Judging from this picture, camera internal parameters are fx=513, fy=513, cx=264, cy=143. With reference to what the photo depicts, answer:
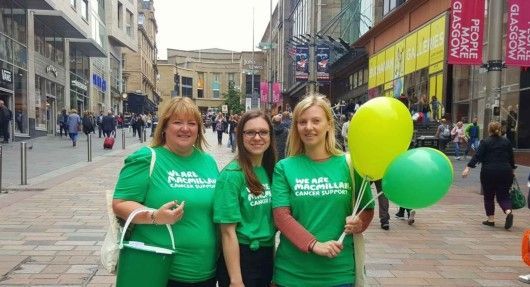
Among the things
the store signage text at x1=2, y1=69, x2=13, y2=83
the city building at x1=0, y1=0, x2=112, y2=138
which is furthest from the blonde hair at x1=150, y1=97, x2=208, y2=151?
the store signage text at x1=2, y1=69, x2=13, y2=83

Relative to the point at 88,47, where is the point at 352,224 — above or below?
below

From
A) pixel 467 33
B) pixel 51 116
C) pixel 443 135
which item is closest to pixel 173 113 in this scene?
pixel 467 33

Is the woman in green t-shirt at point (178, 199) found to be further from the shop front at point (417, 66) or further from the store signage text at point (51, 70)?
the store signage text at point (51, 70)

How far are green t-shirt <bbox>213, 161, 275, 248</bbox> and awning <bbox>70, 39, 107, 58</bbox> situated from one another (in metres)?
34.3

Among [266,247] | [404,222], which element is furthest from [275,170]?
[404,222]

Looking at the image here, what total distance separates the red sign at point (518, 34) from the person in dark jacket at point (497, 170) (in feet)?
16.7

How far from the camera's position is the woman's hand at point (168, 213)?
2297 mm

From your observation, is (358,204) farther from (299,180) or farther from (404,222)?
(404,222)

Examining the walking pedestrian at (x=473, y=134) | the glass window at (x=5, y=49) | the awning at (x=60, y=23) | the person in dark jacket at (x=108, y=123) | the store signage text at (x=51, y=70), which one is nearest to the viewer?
the walking pedestrian at (x=473, y=134)

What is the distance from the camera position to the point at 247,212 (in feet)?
8.17

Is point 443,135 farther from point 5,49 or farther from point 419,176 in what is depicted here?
point 5,49

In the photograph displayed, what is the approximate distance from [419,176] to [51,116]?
31.1 meters

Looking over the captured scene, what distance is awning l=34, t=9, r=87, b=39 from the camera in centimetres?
2652

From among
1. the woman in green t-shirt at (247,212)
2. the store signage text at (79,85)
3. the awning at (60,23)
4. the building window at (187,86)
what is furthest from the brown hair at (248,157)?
the building window at (187,86)
